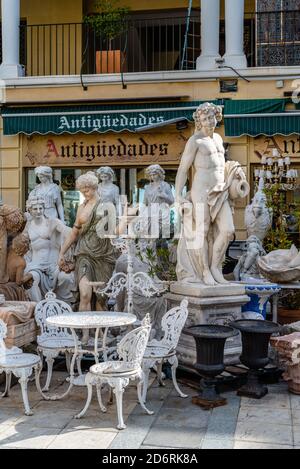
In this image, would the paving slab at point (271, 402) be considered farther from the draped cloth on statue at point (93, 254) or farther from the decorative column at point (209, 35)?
the decorative column at point (209, 35)

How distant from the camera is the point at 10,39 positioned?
45.1ft

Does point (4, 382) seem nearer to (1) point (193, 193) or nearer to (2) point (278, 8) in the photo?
(1) point (193, 193)

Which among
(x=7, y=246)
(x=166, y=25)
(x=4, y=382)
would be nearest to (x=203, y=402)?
(x=4, y=382)

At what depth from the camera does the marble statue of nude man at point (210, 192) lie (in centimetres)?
634

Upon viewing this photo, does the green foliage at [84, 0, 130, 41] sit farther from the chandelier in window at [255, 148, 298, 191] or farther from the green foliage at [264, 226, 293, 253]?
the green foliage at [264, 226, 293, 253]

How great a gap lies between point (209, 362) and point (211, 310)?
1.04 metres

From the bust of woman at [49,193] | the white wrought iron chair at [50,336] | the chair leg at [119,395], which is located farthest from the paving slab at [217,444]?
the bust of woman at [49,193]

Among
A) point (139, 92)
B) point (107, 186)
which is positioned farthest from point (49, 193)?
point (139, 92)

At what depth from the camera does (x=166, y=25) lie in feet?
49.5

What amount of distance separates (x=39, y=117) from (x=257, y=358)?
31.8ft

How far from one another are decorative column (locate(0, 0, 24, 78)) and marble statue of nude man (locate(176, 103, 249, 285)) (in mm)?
8717

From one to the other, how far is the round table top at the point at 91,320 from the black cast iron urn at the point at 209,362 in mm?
631
